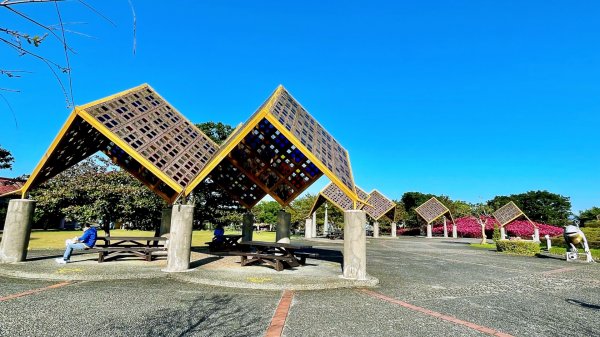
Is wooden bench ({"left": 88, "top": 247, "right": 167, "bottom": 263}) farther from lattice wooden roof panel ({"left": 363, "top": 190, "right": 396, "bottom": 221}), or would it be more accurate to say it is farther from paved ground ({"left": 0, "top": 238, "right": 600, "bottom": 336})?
lattice wooden roof panel ({"left": 363, "top": 190, "right": 396, "bottom": 221})

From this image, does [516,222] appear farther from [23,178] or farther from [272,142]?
[23,178]

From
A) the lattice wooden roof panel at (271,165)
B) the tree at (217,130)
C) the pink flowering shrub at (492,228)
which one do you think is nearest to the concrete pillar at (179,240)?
the lattice wooden roof panel at (271,165)

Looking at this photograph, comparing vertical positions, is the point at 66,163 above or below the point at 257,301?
above

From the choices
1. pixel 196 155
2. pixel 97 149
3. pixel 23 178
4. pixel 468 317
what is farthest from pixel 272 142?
pixel 23 178

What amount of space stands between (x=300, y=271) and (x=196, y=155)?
16.4 feet

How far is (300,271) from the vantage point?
9812 mm

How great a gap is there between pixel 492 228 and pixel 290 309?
46918mm

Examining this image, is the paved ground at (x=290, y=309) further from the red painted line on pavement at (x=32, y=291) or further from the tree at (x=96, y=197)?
the tree at (x=96, y=197)

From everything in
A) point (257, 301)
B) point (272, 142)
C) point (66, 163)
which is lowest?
point (257, 301)

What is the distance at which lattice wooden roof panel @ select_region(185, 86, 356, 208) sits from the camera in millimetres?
9219

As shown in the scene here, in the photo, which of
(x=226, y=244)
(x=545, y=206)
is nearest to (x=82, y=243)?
(x=226, y=244)

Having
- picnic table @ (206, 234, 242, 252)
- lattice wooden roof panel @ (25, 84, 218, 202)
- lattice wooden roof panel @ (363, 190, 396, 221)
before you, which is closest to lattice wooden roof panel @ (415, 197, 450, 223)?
lattice wooden roof panel @ (363, 190, 396, 221)

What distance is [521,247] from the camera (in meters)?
19.9

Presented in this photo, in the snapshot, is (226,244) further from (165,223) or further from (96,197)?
(96,197)
